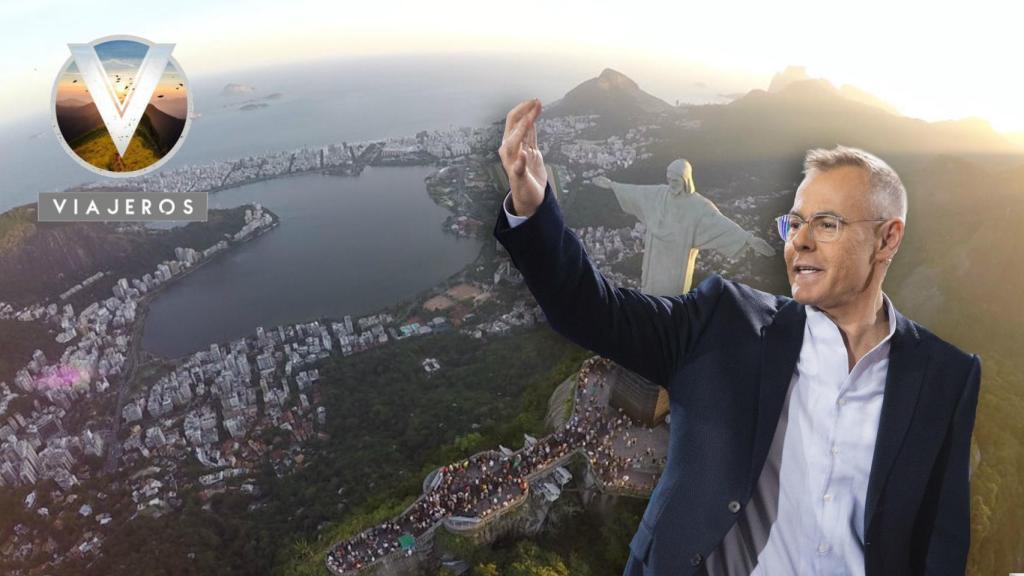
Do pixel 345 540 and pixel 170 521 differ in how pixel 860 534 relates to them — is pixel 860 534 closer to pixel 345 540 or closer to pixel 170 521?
pixel 345 540

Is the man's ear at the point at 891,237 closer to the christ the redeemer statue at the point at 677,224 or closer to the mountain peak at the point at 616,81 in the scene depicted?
the christ the redeemer statue at the point at 677,224

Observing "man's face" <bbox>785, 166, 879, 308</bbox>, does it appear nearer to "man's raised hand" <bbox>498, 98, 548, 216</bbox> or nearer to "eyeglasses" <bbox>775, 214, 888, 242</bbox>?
"eyeglasses" <bbox>775, 214, 888, 242</bbox>

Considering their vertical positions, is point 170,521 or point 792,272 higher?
point 792,272

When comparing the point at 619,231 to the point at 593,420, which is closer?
the point at 593,420

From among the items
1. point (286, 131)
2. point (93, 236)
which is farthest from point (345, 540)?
point (286, 131)

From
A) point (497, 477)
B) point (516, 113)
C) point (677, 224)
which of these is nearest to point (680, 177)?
point (677, 224)

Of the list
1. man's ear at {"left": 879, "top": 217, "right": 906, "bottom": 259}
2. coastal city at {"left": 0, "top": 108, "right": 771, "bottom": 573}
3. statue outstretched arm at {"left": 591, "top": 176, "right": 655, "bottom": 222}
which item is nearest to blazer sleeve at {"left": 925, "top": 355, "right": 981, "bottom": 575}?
man's ear at {"left": 879, "top": 217, "right": 906, "bottom": 259}

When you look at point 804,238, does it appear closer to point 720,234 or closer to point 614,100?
point 720,234
